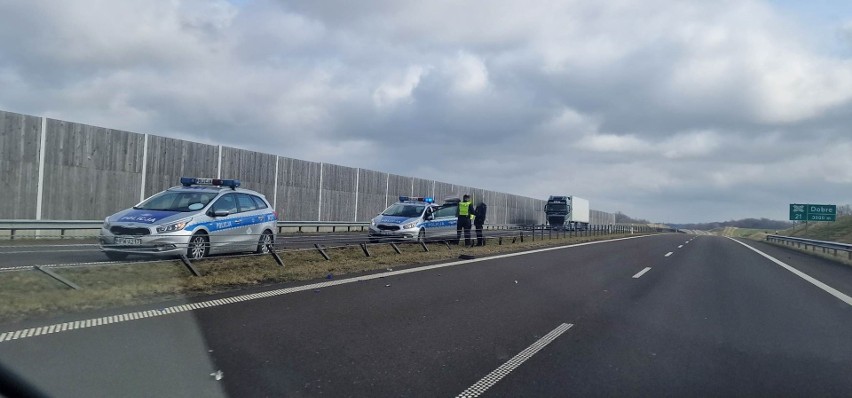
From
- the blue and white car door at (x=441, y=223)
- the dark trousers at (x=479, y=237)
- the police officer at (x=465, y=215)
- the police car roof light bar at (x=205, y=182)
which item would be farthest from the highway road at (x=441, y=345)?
the dark trousers at (x=479, y=237)

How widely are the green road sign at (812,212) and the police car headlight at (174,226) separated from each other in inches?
2363

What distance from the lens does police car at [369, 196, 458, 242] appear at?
22525mm

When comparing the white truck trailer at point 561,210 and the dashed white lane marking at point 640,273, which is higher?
the white truck trailer at point 561,210

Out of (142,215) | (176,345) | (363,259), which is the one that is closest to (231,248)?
(142,215)

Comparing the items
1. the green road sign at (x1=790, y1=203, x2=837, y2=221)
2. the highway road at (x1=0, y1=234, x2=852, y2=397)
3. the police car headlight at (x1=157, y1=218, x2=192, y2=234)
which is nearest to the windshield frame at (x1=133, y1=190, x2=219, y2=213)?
the police car headlight at (x1=157, y1=218, x2=192, y2=234)

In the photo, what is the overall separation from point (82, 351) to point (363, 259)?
1076 cm

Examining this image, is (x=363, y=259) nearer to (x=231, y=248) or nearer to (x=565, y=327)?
(x=231, y=248)

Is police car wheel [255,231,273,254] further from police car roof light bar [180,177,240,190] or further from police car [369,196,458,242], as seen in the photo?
police car [369,196,458,242]

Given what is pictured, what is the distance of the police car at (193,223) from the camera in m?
12.3

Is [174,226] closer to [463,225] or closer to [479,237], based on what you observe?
[463,225]

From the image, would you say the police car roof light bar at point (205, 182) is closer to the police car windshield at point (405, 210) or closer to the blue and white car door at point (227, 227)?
the blue and white car door at point (227, 227)

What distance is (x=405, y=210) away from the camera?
2433 centimetres

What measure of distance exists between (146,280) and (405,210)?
14.0m

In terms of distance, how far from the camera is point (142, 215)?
42.1 feet
